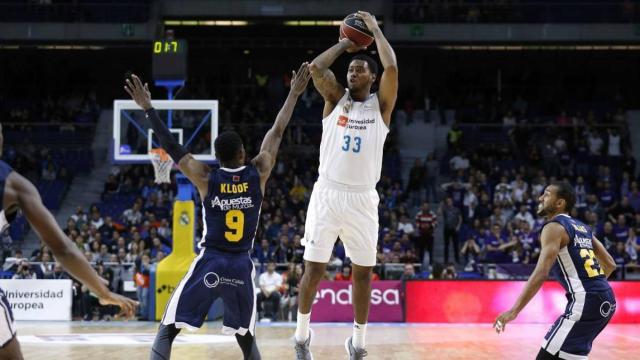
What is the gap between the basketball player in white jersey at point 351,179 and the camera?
23.1 feet

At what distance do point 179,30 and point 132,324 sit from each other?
51.3ft

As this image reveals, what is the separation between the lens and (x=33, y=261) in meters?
18.5

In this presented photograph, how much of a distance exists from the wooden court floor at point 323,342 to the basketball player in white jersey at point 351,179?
2.90 m

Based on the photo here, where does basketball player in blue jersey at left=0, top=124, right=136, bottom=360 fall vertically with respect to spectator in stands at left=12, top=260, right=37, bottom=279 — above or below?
above

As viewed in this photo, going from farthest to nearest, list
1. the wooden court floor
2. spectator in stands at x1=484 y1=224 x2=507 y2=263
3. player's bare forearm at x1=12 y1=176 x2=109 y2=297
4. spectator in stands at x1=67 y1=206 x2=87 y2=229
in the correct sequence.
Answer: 1. spectator in stands at x1=67 y1=206 x2=87 y2=229
2. spectator in stands at x1=484 y1=224 x2=507 y2=263
3. the wooden court floor
4. player's bare forearm at x1=12 y1=176 x2=109 y2=297

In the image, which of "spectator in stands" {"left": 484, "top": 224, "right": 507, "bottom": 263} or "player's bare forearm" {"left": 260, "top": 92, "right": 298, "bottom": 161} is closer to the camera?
"player's bare forearm" {"left": 260, "top": 92, "right": 298, "bottom": 161}

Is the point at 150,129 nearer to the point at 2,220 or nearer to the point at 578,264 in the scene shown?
the point at 578,264

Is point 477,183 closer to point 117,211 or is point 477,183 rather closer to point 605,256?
point 117,211

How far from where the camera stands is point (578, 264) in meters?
6.34

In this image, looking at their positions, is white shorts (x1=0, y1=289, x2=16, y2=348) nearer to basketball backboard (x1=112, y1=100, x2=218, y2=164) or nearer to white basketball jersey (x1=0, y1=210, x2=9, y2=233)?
white basketball jersey (x1=0, y1=210, x2=9, y2=233)

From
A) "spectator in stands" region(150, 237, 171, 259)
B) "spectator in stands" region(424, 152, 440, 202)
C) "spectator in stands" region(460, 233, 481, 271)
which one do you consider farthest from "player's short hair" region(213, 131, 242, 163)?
"spectator in stands" region(424, 152, 440, 202)

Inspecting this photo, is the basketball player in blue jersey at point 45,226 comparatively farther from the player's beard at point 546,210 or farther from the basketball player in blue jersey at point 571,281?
the player's beard at point 546,210

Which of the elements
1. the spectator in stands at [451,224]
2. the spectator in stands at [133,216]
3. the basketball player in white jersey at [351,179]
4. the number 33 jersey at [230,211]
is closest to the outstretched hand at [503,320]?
the basketball player in white jersey at [351,179]

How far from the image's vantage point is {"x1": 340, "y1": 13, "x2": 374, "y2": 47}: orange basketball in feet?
23.1
